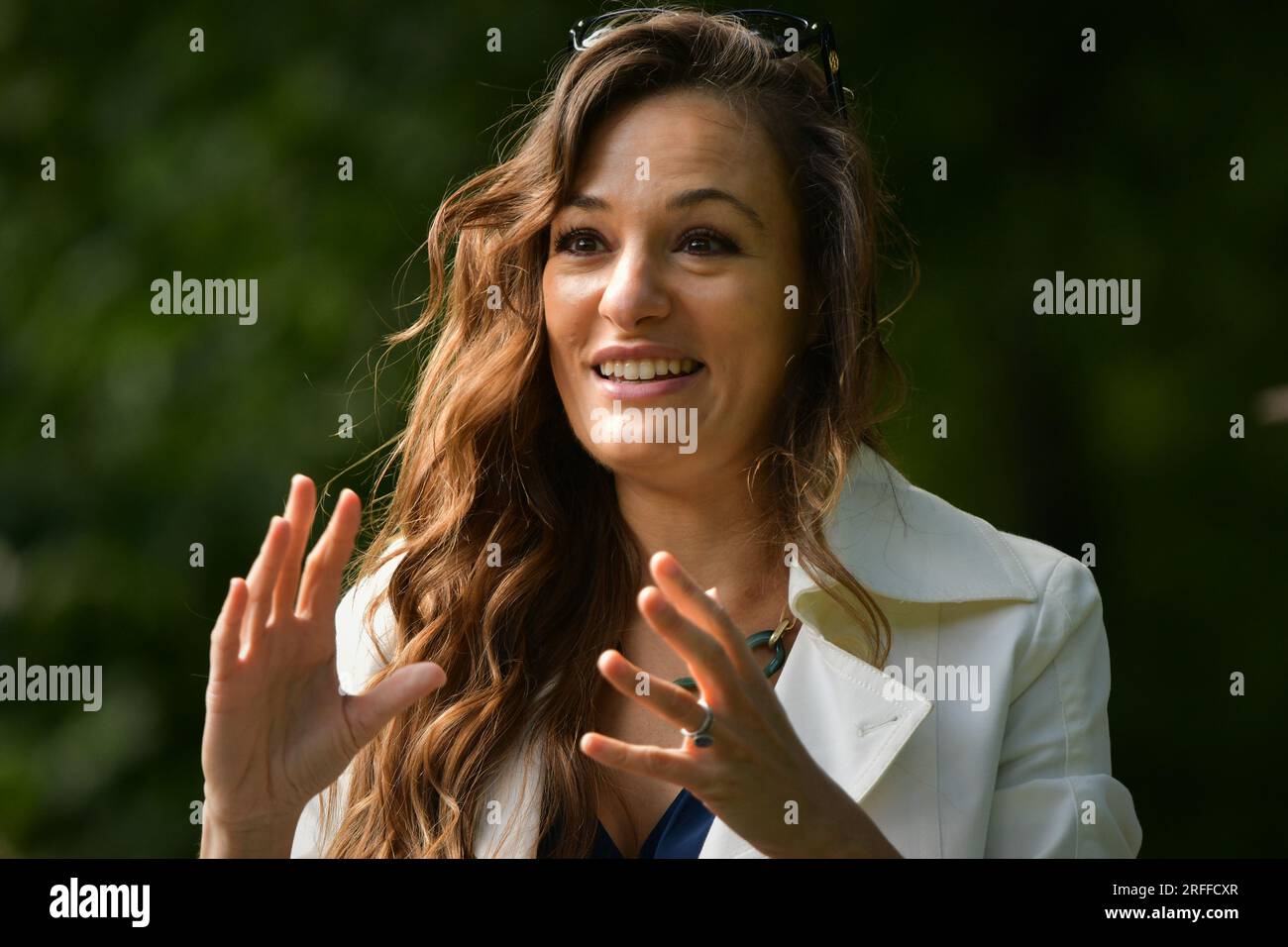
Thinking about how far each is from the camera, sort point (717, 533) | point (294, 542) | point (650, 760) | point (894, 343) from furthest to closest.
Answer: point (894, 343) → point (717, 533) → point (294, 542) → point (650, 760)

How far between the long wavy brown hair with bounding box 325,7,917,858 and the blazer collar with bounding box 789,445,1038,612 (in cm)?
4

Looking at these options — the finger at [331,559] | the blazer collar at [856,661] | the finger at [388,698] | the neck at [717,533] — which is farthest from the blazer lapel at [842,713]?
the finger at [331,559]

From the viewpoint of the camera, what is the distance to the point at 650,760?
4.36ft

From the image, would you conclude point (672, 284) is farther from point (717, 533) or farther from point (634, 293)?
point (717, 533)

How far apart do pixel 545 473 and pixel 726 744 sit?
0.84 metres

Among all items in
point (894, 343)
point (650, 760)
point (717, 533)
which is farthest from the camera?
point (894, 343)

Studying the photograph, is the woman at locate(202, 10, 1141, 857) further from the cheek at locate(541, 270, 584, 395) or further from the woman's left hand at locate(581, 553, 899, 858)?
the woman's left hand at locate(581, 553, 899, 858)

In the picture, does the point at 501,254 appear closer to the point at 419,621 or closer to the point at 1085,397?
the point at 419,621

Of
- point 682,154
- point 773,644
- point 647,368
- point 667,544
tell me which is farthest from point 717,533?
point 682,154

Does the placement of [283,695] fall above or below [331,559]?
below

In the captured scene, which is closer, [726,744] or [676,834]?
[726,744]

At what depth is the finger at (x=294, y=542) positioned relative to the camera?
144cm

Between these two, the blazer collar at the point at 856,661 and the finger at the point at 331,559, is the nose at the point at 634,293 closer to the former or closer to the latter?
the blazer collar at the point at 856,661

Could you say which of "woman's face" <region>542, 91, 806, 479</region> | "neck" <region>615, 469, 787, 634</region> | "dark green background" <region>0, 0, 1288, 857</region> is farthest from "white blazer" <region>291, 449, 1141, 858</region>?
"dark green background" <region>0, 0, 1288, 857</region>
